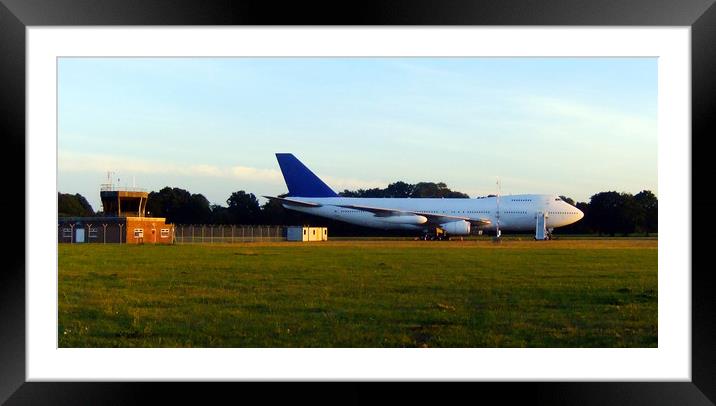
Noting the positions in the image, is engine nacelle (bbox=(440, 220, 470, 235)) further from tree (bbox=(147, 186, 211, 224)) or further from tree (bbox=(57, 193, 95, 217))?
tree (bbox=(57, 193, 95, 217))

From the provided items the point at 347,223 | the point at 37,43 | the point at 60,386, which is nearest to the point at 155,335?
the point at 60,386

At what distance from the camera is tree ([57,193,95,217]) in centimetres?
2916

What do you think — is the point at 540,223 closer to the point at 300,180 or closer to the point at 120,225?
the point at 300,180

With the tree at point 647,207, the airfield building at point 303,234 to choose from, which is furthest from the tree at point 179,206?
the tree at point 647,207

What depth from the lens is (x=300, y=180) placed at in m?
31.7

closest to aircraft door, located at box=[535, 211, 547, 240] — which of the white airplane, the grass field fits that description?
the white airplane

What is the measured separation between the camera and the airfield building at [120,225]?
1096 inches

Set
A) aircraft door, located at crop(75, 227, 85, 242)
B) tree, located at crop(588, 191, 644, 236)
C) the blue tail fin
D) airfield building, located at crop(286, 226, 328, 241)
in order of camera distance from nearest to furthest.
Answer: aircraft door, located at crop(75, 227, 85, 242), airfield building, located at crop(286, 226, 328, 241), tree, located at crop(588, 191, 644, 236), the blue tail fin

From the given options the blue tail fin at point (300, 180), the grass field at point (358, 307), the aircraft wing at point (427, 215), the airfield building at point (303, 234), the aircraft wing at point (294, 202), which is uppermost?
the blue tail fin at point (300, 180)

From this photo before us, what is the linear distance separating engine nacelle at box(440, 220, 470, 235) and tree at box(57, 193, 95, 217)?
14916 millimetres

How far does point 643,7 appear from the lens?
2.76m

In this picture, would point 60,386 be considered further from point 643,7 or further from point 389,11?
point 643,7

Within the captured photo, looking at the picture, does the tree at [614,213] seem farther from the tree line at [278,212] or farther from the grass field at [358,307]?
the grass field at [358,307]

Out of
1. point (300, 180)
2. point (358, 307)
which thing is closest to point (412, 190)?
point (300, 180)
